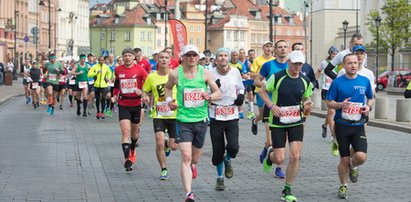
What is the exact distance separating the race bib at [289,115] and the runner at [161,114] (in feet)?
7.02

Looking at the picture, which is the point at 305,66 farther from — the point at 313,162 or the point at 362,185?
the point at 362,185

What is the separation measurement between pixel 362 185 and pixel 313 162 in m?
2.77

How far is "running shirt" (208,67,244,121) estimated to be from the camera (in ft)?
36.8

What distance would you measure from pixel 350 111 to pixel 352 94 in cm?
22

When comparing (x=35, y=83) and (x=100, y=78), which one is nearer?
(x=100, y=78)

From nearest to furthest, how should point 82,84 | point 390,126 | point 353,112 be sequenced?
point 353,112
point 390,126
point 82,84

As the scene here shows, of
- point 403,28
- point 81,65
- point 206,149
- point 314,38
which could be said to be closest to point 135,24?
point 314,38

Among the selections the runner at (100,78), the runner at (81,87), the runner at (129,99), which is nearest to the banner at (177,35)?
the runner at (81,87)

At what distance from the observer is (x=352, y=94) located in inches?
417

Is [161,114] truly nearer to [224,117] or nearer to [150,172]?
[150,172]

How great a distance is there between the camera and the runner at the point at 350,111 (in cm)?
1048

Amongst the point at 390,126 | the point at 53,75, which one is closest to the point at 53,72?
the point at 53,75

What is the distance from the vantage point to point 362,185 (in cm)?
1145

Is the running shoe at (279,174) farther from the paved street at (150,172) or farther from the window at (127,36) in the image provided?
the window at (127,36)
